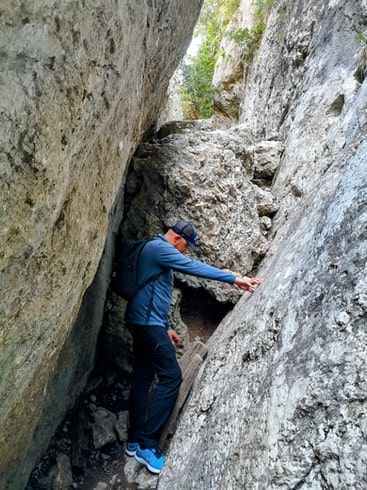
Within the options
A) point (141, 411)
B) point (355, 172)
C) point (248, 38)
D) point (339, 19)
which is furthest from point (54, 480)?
point (248, 38)

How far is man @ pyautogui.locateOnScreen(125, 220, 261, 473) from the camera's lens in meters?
4.75

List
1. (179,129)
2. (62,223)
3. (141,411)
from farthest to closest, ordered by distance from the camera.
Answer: (179,129) < (141,411) < (62,223)

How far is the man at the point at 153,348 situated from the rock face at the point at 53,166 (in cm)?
80

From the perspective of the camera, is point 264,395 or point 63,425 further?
point 63,425

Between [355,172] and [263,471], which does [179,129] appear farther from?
[263,471]

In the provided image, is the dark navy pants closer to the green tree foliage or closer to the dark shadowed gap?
the dark shadowed gap

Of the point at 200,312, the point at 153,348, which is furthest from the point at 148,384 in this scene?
the point at 200,312

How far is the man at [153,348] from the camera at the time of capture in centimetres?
475

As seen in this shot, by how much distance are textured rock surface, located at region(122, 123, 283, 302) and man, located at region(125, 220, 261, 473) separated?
44.1 inches

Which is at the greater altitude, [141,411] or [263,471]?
[263,471]

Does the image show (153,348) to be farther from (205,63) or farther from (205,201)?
(205,63)

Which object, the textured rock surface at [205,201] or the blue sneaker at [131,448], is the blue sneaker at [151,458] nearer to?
the blue sneaker at [131,448]

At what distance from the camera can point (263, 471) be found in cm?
260

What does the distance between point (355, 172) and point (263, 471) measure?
258cm
